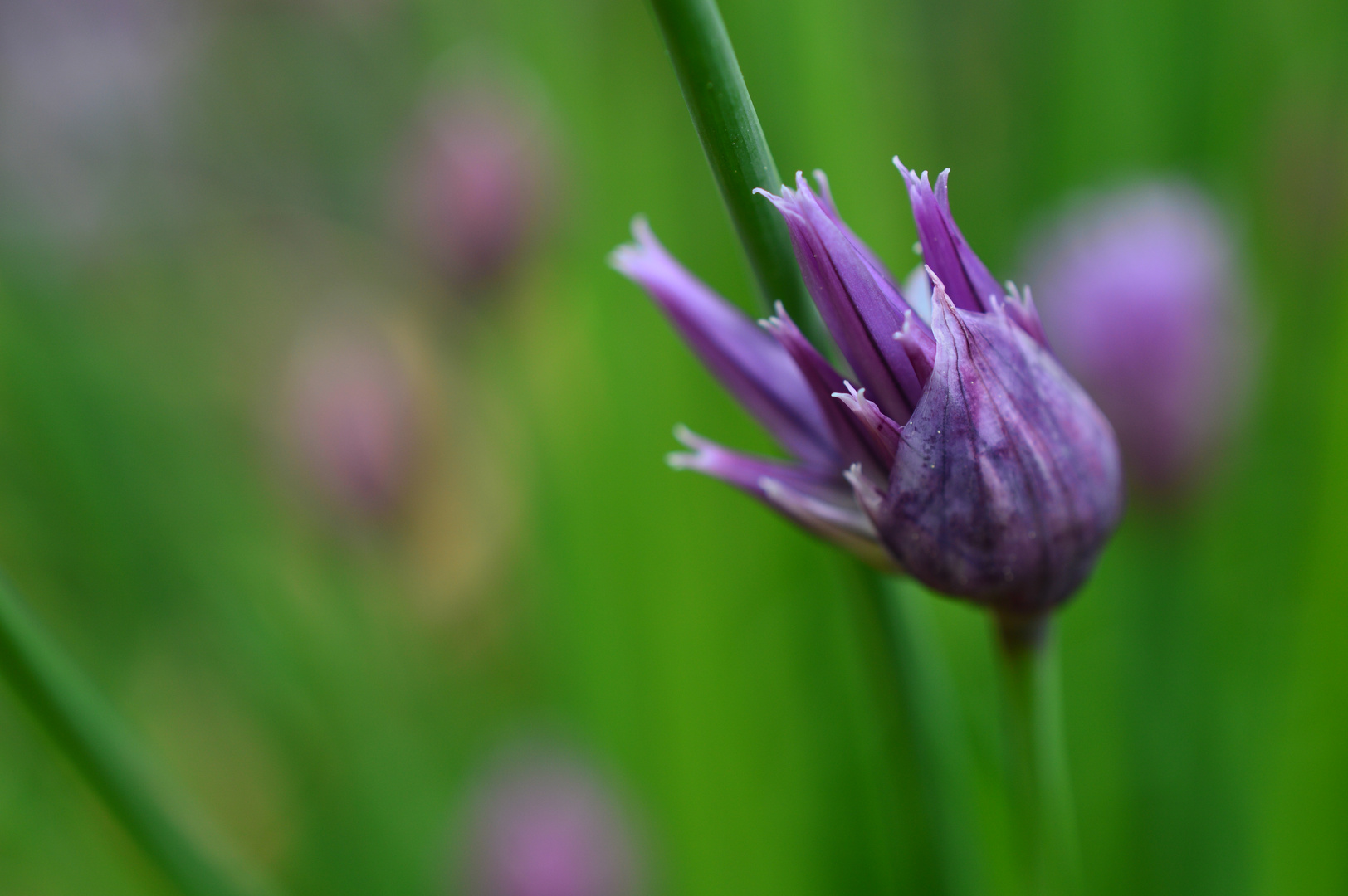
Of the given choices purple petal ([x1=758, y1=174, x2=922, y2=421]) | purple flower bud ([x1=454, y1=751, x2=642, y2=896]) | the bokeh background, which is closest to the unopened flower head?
purple petal ([x1=758, y1=174, x2=922, y2=421])

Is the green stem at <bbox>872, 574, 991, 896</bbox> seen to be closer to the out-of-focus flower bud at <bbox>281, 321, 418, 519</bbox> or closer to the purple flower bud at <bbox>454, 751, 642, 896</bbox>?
the purple flower bud at <bbox>454, 751, 642, 896</bbox>

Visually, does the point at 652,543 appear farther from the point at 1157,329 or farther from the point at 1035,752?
the point at 1035,752

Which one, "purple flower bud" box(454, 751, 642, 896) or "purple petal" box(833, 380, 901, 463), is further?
"purple flower bud" box(454, 751, 642, 896)

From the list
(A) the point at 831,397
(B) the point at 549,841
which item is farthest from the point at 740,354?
(B) the point at 549,841

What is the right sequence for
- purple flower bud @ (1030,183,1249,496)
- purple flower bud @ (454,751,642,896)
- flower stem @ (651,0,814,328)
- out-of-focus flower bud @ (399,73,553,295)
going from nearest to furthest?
1. flower stem @ (651,0,814,328)
2. purple flower bud @ (1030,183,1249,496)
3. purple flower bud @ (454,751,642,896)
4. out-of-focus flower bud @ (399,73,553,295)

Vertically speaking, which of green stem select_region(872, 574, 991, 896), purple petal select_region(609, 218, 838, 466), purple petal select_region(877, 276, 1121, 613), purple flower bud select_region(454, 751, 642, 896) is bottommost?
purple flower bud select_region(454, 751, 642, 896)

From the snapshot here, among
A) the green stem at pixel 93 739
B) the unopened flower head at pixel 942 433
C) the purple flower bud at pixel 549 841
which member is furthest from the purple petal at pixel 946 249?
the purple flower bud at pixel 549 841

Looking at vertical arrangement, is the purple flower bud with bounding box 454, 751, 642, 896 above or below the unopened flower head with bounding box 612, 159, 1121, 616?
below
